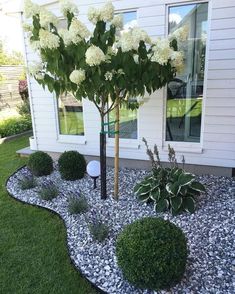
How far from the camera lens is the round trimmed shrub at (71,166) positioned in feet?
13.3

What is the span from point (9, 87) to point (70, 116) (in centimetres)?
779

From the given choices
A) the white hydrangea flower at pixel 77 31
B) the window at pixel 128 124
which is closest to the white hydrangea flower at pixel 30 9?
the white hydrangea flower at pixel 77 31

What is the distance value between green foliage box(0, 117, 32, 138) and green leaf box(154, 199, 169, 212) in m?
5.60

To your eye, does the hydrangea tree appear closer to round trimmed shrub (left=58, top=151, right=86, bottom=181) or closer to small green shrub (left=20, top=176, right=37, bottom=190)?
round trimmed shrub (left=58, top=151, right=86, bottom=181)

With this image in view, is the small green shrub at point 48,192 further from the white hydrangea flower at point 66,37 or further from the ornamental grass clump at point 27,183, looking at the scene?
the white hydrangea flower at point 66,37

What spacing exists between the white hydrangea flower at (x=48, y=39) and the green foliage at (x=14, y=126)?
5437mm

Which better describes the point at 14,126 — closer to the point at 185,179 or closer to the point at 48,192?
the point at 48,192

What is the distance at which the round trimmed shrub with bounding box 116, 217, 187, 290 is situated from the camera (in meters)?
1.90

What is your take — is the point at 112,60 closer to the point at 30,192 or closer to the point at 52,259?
the point at 52,259

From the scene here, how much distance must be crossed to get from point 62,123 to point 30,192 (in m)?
1.54

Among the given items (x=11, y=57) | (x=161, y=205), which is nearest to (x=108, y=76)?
(x=161, y=205)

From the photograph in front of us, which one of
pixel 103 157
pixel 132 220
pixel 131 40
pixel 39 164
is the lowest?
pixel 132 220

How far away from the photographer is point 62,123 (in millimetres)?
4961

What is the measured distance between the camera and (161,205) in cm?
306
